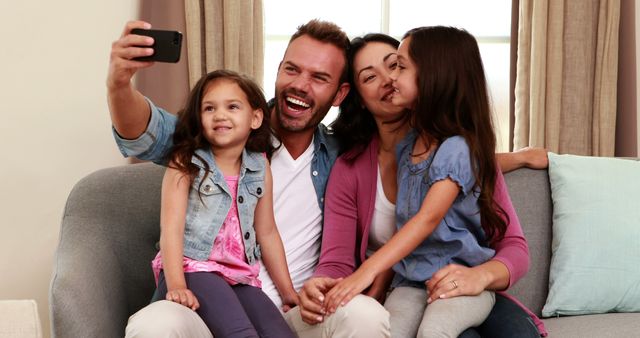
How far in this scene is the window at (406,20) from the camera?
→ 3.63 metres

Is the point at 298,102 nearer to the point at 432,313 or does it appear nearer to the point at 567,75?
the point at 432,313

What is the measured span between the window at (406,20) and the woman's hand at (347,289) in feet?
5.78

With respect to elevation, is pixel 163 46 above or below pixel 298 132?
above

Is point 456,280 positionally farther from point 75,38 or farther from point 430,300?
point 75,38

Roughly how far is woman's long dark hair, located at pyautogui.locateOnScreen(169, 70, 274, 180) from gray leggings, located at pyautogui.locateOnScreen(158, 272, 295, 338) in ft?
0.81

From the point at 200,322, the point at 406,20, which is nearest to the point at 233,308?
the point at 200,322

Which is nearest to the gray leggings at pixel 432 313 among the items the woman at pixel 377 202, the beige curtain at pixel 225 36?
the woman at pixel 377 202

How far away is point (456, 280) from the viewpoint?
6.45ft

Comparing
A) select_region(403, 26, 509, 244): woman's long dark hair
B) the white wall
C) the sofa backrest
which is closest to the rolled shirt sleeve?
select_region(403, 26, 509, 244): woman's long dark hair

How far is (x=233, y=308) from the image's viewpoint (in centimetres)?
189

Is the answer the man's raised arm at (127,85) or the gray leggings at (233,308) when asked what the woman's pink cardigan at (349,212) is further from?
the man's raised arm at (127,85)

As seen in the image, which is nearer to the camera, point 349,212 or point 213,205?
point 213,205

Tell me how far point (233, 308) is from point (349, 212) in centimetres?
50

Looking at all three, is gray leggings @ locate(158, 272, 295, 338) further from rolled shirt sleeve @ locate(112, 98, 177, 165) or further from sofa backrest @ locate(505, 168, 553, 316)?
sofa backrest @ locate(505, 168, 553, 316)
